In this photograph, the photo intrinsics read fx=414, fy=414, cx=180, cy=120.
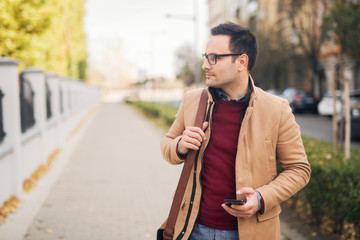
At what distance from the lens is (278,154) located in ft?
7.13

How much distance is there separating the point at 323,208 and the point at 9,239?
3.50 metres

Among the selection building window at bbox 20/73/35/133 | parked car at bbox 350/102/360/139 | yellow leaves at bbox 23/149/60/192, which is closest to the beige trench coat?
yellow leaves at bbox 23/149/60/192

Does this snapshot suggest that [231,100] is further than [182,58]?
No

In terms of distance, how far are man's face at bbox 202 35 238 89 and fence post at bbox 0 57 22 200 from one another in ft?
16.1

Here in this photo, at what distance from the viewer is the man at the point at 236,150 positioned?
2080mm

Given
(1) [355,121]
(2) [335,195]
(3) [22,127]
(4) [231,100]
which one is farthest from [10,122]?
(1) [355,121]

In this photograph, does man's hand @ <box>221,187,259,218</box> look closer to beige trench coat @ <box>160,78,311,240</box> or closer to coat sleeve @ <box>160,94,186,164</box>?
beige trench coat @ <box>160,78,311,240</box>

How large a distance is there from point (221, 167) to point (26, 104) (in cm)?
698

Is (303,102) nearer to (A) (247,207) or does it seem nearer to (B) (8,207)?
(B) (8,207)

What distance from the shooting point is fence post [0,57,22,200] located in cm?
632

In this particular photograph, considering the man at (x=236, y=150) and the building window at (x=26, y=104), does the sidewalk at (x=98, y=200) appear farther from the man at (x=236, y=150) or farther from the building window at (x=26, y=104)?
the man at (x=236, y=150)

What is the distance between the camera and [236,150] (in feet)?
7.02

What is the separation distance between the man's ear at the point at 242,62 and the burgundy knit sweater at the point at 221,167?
187 millimetres

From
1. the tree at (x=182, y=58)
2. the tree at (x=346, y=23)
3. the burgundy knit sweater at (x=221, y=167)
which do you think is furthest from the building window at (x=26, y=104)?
the tree at (x=182, y=58)
